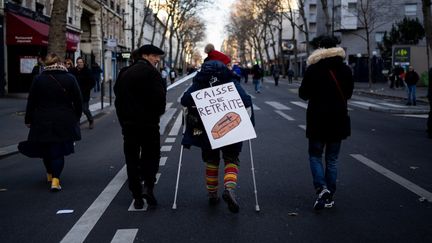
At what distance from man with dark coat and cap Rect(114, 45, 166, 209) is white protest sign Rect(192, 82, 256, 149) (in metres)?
0.45

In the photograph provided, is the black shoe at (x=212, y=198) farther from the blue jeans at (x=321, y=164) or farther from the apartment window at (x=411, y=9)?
the apartment window at (x=411, y=9)

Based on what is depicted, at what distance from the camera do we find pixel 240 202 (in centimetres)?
620

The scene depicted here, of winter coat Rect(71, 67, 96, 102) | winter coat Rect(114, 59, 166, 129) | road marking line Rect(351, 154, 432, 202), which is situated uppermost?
winter coat Rect(71, 67, 96, 102)

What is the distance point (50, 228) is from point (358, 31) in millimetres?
60849

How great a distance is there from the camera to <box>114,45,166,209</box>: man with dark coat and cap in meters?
5.97

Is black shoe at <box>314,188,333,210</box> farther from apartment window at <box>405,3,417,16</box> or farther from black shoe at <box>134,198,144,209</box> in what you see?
apartment window at <box>405,3,417,16</box>

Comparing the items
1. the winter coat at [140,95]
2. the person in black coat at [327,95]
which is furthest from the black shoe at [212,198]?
the person in black coat at [327,95]

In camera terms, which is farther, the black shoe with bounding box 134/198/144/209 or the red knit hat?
the red knit hat

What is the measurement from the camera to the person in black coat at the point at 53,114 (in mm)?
7027

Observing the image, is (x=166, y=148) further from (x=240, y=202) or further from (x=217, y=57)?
(x=217, y=57)

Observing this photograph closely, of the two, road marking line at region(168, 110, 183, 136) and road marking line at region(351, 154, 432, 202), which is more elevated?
road marking line at region(168, 110, 183, 136)

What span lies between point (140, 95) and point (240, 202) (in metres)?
1.56

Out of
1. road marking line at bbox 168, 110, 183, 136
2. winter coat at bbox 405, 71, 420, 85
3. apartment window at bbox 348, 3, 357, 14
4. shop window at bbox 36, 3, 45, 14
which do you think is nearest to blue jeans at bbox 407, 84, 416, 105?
winter coat at bbox 405, 71, 420, 85

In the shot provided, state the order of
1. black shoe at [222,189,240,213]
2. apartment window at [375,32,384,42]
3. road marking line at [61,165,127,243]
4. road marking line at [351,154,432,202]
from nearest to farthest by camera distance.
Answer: road marking line at [61,165,127,243] → black shoe at [222,189,240,213] → road marking line at [351,154,432,202] → apartment window at [375,32,384,42]
